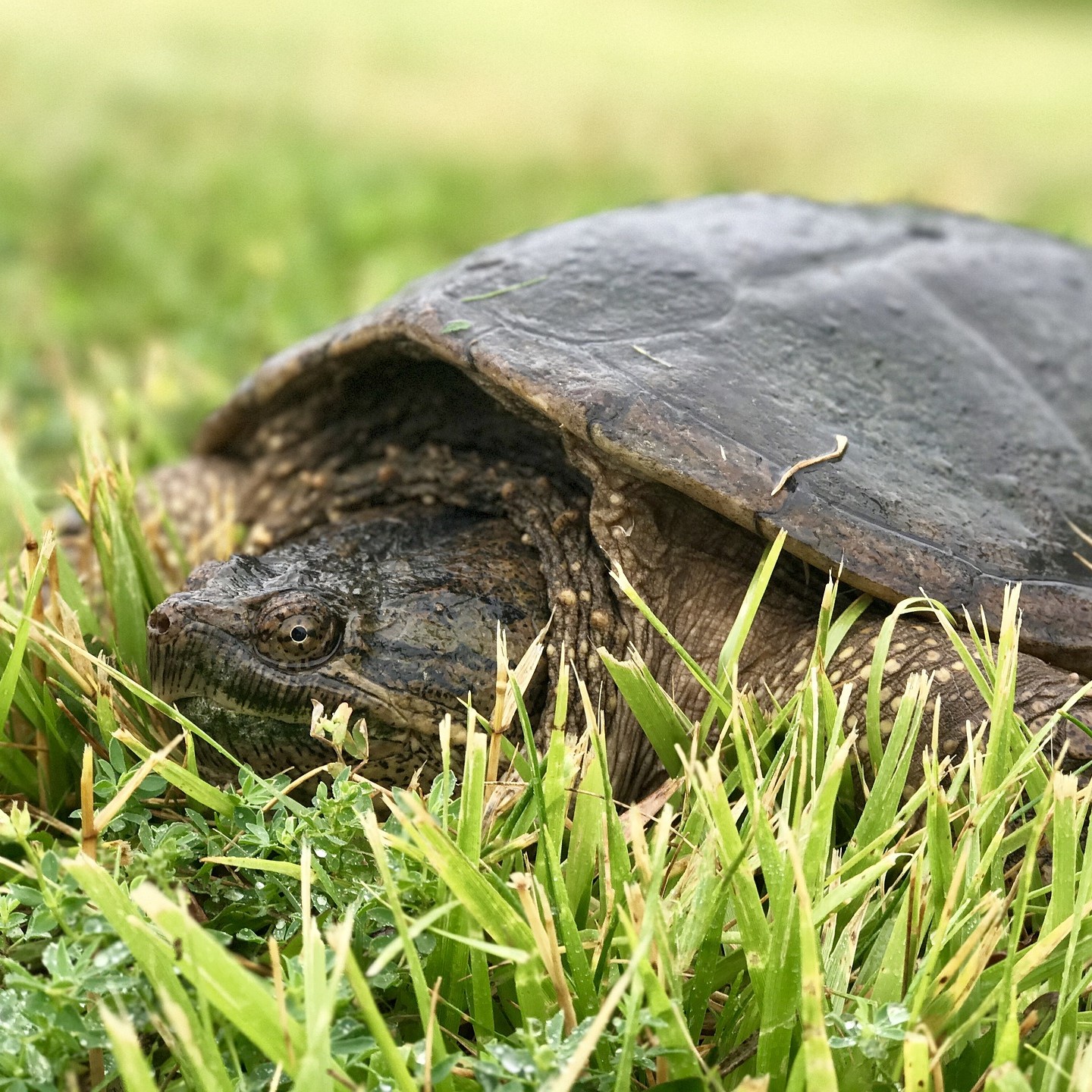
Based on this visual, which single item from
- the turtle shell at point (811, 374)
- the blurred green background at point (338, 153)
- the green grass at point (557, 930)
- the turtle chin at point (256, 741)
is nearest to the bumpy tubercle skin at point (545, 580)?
the turtle chin at point (256, 741)

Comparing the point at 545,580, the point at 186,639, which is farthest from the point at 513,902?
the point at 545,580

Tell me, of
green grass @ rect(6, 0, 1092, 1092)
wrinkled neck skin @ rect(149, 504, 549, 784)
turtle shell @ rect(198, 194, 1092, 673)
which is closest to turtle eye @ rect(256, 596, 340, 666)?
wrinkled neck skin @ rect(149, 504, 549, 784)

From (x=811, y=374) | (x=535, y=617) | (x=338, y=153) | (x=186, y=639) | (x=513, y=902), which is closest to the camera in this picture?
(x=513, y=902)

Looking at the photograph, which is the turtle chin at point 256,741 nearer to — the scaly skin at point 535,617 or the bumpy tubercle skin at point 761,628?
the scaly skin at point 535,617

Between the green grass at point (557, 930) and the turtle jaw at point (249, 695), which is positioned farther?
the turtle jaw at point (249, 695)

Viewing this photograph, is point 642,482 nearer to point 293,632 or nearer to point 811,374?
point 811,374

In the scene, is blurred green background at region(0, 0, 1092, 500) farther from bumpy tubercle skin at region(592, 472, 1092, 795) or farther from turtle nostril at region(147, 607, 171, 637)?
bumpy tubercle skin at region(592, 472, 1092, 795)
